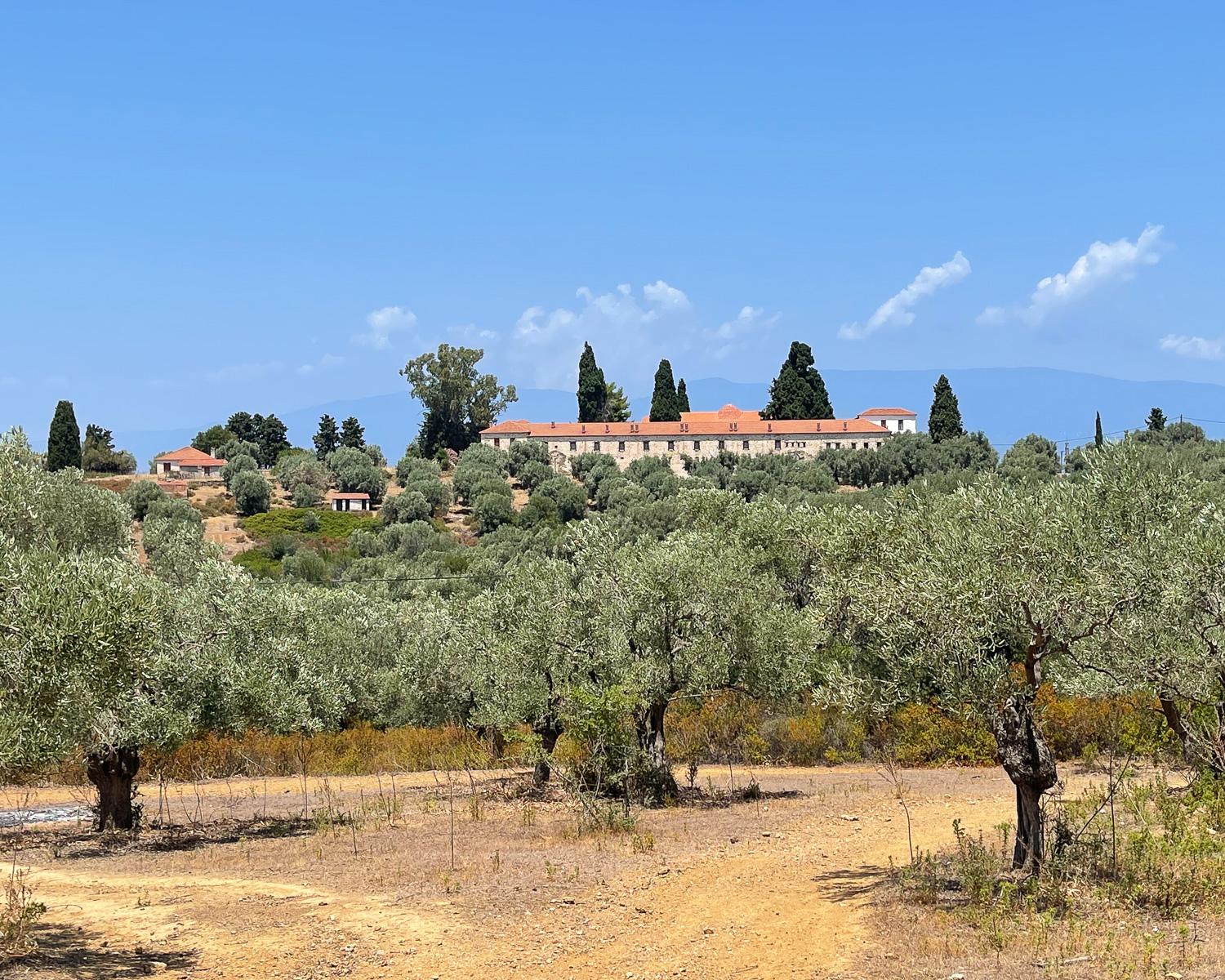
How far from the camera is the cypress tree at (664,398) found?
15988cm

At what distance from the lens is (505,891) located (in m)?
15.5

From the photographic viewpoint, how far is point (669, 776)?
76.0 ft

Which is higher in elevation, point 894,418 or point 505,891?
point 894,418

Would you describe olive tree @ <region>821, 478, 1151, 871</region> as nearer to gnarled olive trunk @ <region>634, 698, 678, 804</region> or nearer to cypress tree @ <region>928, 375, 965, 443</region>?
gnarled olive trunk @ <region>634, 698, 678, 804</region>

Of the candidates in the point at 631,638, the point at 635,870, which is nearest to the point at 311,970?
the point at 635,870

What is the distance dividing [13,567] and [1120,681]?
1472 centimetres

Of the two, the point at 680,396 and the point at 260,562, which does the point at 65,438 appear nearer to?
the point at 260,562

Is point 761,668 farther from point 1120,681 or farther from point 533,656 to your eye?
point 1120,681

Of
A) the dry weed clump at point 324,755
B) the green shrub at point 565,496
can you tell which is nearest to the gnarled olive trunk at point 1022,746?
the dry weed clump at point 324,755

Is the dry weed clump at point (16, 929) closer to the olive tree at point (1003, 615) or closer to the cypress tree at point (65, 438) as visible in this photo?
the olive tree at point (1003, 615)

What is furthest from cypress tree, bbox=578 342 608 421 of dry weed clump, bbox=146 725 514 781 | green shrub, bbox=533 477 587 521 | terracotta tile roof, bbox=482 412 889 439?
dry weed clump, bbox=146 725 514 781

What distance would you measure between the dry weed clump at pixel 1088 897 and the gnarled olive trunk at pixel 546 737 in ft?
34.0

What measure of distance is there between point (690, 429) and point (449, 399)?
34345 mm

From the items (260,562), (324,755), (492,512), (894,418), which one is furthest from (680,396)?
(324,755)
